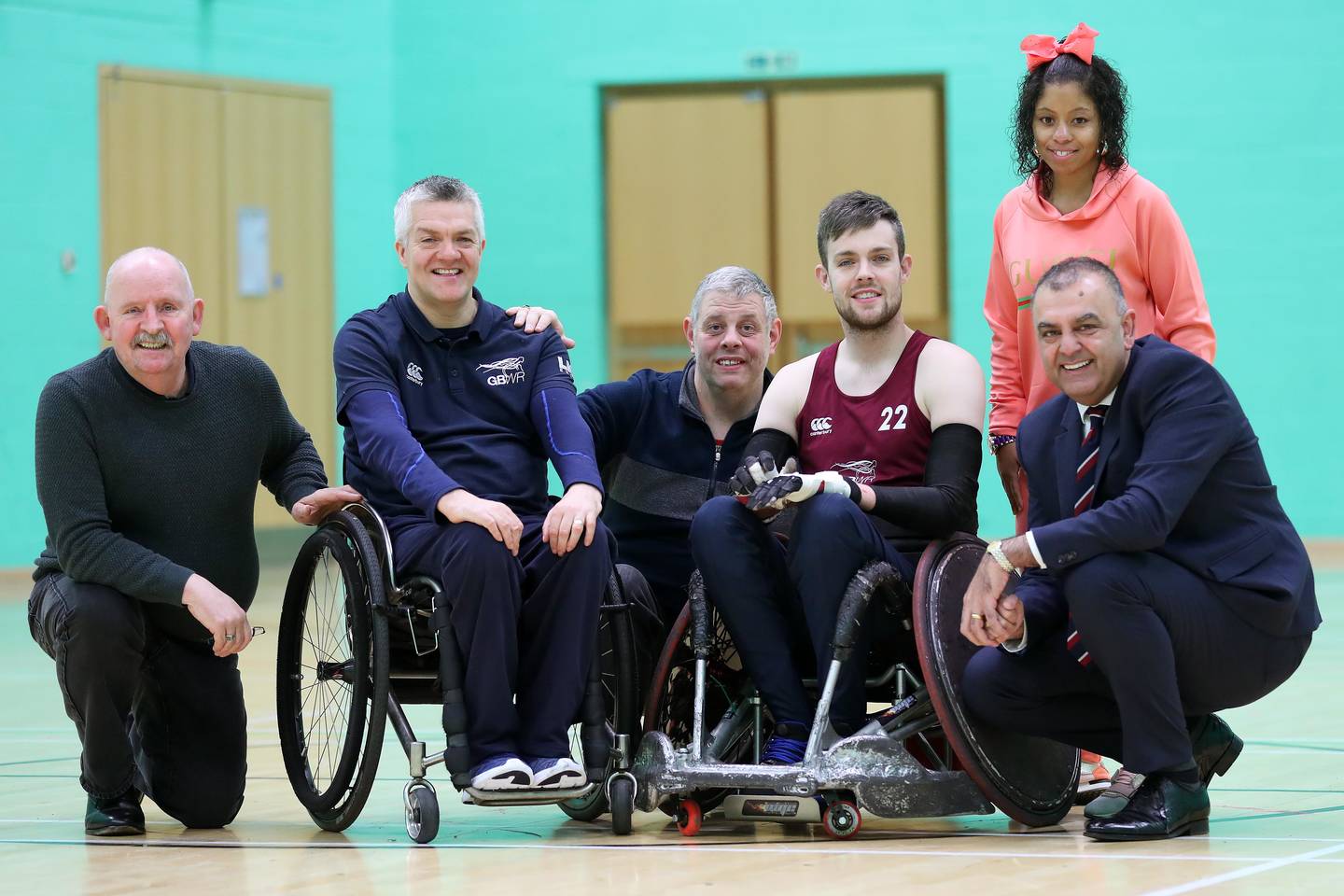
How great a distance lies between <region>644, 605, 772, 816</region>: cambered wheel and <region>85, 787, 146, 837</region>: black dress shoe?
853 mm

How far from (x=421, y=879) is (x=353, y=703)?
1.24ft

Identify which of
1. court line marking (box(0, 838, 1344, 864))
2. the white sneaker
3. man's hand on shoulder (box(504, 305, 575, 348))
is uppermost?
man's hand on shoulder (box(504, 305, 575, 348))

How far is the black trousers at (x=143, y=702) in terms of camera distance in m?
2.89

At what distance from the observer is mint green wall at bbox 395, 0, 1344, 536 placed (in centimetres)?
928

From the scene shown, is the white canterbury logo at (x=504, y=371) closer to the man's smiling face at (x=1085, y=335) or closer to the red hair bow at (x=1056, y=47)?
the man's smiling face at (x=1085, y=335)

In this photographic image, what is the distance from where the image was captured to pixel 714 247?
31.9 ft

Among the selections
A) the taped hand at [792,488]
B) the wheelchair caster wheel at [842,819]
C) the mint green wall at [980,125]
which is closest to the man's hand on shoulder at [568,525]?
the taped hand at [792,488]

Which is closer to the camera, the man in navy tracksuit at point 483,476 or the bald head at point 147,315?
the man in navy tracksuit at point 483,476

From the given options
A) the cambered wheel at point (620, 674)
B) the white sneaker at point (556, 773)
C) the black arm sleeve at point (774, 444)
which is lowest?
the white sneaker at point (556, 773)

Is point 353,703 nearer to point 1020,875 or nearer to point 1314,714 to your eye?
point 1020,875

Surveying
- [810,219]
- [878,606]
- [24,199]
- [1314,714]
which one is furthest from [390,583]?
[810,219]

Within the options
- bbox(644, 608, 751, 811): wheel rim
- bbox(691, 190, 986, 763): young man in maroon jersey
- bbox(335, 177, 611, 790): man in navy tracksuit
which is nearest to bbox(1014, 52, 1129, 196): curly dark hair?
bbox(691, 190, 986, 763): young man in maroon jersey

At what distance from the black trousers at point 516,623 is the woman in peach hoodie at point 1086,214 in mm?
838

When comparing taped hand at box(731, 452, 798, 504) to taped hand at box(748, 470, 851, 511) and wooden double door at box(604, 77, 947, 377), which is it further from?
wooden double door at box(604, 77, 947, 377)
